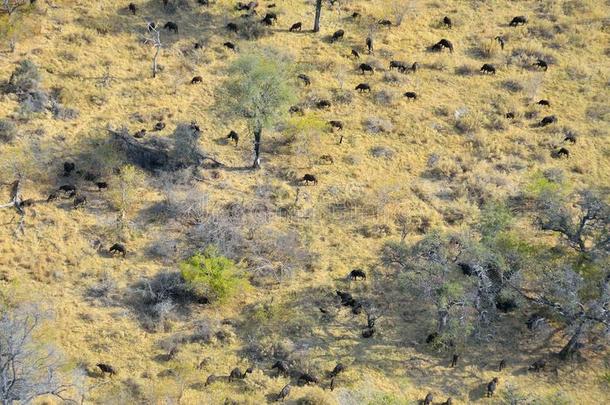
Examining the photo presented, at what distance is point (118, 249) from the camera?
29.3 meters

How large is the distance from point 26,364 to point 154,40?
24139 millimetres

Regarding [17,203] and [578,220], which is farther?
[578,220]

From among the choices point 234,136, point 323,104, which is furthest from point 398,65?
point 234,136

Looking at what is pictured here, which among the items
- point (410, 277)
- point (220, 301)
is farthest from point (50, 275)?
point (410, 277)

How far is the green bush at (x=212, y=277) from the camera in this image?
1075 inches

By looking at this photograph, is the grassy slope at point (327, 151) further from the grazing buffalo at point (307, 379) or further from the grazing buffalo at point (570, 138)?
the grazing buffalo at point (570, 138)

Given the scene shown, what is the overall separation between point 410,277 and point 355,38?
2230cm

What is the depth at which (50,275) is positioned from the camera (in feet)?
92.0

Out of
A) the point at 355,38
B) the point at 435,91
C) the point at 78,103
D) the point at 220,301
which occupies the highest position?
the point at 355,38

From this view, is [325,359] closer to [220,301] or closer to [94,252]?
[220,301]

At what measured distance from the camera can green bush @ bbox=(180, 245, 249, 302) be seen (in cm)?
2731

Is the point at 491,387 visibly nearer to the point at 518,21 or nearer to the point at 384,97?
the point at 384,97

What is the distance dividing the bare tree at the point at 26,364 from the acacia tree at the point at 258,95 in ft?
48.0

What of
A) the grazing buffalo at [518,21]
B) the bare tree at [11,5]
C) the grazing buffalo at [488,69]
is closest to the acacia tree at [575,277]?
the grazing buffalo at [488,69]
